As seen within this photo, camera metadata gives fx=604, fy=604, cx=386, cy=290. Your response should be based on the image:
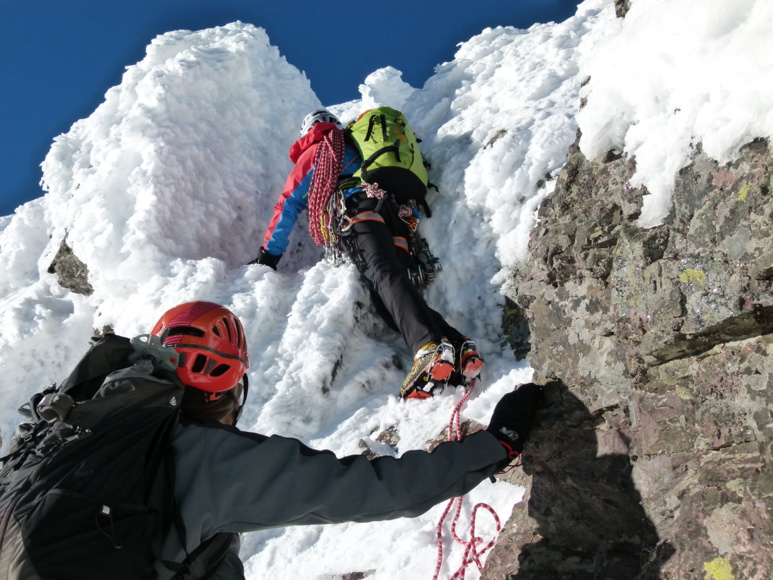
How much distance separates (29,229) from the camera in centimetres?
826

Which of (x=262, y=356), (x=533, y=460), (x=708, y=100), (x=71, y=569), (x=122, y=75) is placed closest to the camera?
(x=71, y=569)

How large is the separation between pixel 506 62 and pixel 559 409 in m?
5.05

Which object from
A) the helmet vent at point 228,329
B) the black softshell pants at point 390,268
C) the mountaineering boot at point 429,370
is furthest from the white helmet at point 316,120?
the helmet vent at point 228,329

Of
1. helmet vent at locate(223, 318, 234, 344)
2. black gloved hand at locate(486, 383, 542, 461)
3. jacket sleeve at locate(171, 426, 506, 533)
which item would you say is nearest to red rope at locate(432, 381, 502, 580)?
black gloved hand at locate(486, 383, 542, 461)

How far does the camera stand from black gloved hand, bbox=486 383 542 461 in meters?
2.93

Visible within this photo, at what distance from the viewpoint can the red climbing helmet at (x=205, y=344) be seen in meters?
2.71

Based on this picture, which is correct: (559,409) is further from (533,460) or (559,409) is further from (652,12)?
(652,12)

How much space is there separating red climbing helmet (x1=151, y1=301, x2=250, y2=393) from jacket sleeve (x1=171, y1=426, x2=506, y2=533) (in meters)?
0.50

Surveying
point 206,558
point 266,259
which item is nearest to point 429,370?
point 206,558

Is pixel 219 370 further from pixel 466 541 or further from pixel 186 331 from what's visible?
pixel 466 541

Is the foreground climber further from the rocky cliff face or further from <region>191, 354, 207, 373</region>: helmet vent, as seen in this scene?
the rocky cliff face

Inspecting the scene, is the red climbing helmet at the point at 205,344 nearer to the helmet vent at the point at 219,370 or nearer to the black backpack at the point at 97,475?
the helmet vent at the point at 219,370

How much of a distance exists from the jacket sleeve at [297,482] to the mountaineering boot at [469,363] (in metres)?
1.40

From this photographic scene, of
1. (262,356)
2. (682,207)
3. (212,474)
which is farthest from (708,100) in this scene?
(262,356)
